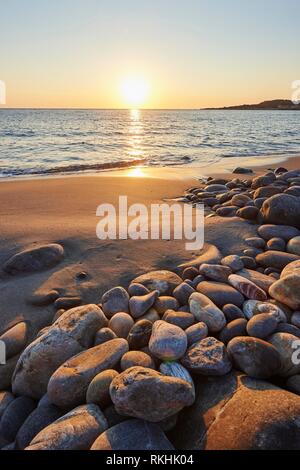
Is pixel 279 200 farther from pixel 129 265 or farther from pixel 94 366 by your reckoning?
pixel 94 366

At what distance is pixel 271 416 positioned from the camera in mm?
1652

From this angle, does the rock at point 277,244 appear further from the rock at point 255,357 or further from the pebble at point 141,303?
the rock at point 255,357

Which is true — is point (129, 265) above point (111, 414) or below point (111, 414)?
above

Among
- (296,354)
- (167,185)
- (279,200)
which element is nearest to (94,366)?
(296,354)

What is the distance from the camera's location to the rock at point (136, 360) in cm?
202

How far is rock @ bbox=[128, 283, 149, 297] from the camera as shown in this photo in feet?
Answer: 9.55

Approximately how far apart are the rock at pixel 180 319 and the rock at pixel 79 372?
1.38 feet

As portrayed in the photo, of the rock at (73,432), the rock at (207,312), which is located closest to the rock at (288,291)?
the rock at (207,312)

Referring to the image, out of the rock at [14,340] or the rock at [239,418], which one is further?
the rock at [14,340]

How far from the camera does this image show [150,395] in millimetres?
1695

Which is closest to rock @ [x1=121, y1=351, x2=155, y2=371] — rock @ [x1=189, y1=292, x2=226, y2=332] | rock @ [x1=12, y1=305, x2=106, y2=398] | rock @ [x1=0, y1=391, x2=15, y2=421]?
rock @ [x1=12, y1=305, x2=106, y2=398]
